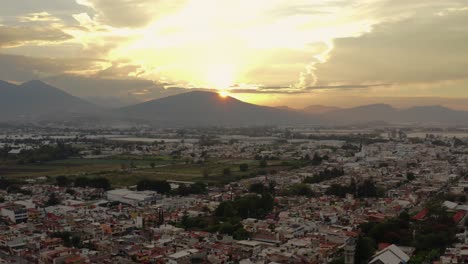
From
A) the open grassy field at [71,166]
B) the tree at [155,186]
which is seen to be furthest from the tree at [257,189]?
the open grassy field at [71,166]

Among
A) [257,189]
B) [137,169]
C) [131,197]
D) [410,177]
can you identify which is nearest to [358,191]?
[257,189]

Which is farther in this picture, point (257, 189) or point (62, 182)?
point (62, 182)

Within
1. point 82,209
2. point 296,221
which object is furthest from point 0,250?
point 296,221

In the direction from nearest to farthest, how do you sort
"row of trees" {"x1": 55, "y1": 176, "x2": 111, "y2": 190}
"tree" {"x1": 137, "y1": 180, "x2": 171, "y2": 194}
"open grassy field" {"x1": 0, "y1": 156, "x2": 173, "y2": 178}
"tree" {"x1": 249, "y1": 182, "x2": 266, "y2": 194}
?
1. "tree" {"x1": 249, "y1": 182, "x2": 266, "y2": 194}
2. "tree" {"x1": 137, "y1": 180, "x2": 171, "y2": 194}
3. "row of trees" {"x1": 55, "y1": 176, "x2": 111, "y2": 190}
4. "open grassy field" {"x1": 0, "y1": 156, "x2": 173, "y2": 178}

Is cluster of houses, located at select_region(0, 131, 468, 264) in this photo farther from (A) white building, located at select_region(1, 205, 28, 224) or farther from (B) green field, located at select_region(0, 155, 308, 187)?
(B) green field, located at select_region(0, 155, 308, 187)

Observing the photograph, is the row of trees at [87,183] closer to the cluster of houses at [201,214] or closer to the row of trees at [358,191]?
the cluster of houses at [201,214]

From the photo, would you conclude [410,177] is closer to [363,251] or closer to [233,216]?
[233,216]

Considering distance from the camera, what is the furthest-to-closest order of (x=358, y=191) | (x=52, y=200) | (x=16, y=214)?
(x=358, y=191) → (x=52, y=200) → (x=16, y=214)

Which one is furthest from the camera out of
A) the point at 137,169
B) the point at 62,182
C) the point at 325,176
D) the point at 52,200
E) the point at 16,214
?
the point at 137,169

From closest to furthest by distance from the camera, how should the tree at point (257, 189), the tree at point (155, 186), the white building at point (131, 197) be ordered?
the white building at point (131, 197)
the tree at point (257, 189)
the tree at point (155, 186)

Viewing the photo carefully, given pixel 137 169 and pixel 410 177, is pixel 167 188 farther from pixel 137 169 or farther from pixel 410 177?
pixel 410 177

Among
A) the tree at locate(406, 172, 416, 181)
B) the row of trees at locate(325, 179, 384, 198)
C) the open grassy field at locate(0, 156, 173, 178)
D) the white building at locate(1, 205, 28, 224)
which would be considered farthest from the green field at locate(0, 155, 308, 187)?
the tree at locate(406, 172, 416, 181)

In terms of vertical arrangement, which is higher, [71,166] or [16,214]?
[71,166]

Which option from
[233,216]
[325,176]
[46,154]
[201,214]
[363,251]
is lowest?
[201,214]
